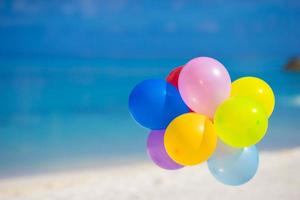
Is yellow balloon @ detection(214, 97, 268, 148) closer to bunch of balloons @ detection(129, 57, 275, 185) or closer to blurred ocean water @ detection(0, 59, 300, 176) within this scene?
bunch of balloons @ detection(129, 57, 275, 185)

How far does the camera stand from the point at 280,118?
465cm

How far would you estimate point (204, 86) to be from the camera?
1.82m

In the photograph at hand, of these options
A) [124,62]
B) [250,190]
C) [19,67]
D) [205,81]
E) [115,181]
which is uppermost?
[19,67]

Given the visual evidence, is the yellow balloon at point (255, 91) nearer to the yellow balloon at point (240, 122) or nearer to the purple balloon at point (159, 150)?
the yellow balloon at point (240, 122)

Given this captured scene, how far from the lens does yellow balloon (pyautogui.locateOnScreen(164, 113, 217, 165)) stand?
69.0 inches

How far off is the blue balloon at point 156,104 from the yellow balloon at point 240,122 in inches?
7.2

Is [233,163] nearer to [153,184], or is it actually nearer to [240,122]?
[240,122]

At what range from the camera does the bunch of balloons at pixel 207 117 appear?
5.74 ft

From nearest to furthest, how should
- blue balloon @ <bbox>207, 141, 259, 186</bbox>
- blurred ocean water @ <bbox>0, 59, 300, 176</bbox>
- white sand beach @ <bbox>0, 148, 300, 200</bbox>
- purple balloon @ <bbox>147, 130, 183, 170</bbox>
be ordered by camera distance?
blue balloon @ <bbox>207, 141, 259, 186</bbox> → purple balloon @ <bbox>147, 130, 183, 170</bbox> → white sand beach @ <bbox>0, 148, 300, 200</bbox> → blurred ocean water @ <bbox>0, 59, 300, 176</bbox>

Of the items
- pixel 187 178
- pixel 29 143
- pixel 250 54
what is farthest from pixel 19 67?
pixel 250 54

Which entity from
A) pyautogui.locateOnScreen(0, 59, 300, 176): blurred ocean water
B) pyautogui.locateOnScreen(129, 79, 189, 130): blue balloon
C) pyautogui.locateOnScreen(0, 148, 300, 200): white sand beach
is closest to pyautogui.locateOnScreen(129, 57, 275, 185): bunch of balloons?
pyautogui.locateOnScreen(129, 79, 189, 130): blue balloon

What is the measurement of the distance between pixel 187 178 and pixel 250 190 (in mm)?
465

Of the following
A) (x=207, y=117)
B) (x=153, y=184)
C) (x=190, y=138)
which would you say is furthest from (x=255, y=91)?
(x=153, y=184)

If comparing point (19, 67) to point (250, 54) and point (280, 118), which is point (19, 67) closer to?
point (250, 54)
